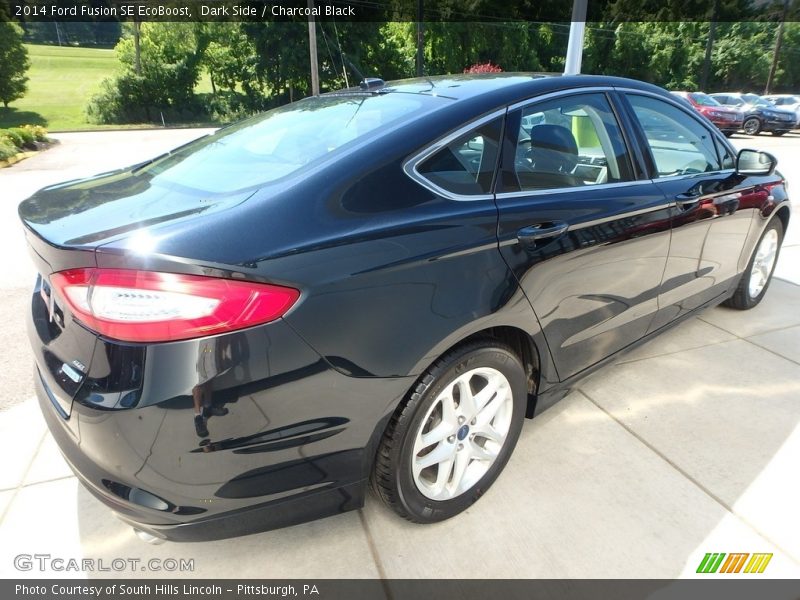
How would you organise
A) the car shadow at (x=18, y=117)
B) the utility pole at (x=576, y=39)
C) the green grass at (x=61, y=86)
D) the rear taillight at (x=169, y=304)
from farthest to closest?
the green grass at (x=61, y=86)
the car shadow at (x=18, y=117)
the utility pole at (x=576, y=39)
the rear taillight at (x=169, y=304)

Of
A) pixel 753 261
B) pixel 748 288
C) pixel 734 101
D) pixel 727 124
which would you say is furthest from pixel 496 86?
pixel 734 101

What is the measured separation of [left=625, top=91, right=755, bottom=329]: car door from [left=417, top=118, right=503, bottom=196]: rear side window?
3.36 ft

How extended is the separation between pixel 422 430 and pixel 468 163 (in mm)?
965

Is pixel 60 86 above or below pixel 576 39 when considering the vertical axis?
below

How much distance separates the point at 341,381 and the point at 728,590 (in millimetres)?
1534

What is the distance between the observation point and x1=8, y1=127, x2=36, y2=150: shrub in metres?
14.9

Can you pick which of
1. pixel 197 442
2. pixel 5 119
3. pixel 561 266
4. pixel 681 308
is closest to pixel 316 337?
pixel 197 442

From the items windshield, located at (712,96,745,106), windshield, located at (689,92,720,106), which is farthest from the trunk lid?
windshield, located at (712,96,745,106)

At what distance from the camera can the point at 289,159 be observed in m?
1.89

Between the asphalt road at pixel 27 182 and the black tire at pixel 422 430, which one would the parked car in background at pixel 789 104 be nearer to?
the asphalt road at pixel 27 182

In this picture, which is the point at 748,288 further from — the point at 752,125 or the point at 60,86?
the point at 60,86

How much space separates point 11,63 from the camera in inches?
1069

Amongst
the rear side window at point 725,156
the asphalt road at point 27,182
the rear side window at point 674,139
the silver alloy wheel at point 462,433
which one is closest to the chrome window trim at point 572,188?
the rear side window at point 674,139

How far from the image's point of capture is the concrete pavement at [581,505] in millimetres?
1924
